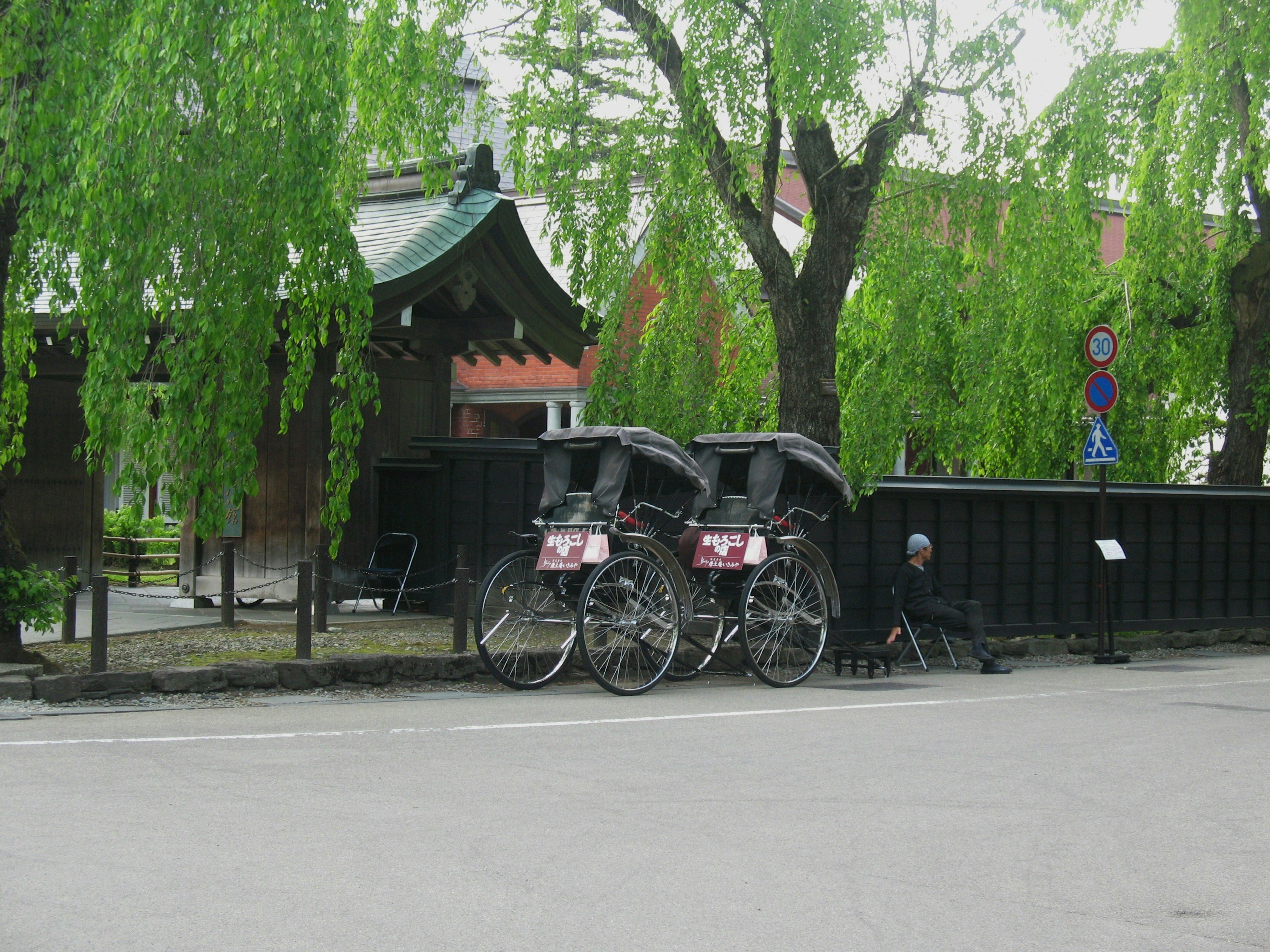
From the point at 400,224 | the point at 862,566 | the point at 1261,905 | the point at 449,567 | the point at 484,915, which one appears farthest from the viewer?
the point at 400,224

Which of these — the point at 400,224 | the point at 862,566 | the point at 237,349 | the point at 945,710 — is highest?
the point at 400,224

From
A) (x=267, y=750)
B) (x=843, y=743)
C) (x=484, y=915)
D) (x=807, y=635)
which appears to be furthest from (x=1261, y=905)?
(x=807, y=635)

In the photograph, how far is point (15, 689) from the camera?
934 centimetres

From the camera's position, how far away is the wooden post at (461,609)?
11383mm

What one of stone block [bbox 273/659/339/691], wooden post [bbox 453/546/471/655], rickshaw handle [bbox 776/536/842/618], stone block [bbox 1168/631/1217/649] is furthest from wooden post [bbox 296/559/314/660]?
stone block [bbox 1168/631/1217/649]

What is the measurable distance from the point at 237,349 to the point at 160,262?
80 cm

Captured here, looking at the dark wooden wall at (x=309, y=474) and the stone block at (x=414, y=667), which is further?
the dark wooden wall at (x=309, y=474)

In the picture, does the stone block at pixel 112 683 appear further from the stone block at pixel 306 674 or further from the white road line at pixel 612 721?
the white road line at pixel 612 721

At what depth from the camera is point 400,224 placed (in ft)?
53.9

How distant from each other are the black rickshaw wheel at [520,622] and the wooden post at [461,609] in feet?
0.54

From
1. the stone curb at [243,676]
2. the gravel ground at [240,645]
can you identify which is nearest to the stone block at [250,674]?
the stone curb at [243,676]

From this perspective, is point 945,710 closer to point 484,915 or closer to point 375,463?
point 484,915

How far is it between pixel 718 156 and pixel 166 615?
7.46 metres

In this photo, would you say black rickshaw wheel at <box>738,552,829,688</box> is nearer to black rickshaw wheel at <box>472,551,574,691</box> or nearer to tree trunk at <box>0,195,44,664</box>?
black rickshaw wheel at <box>472,551,574,691</box>
